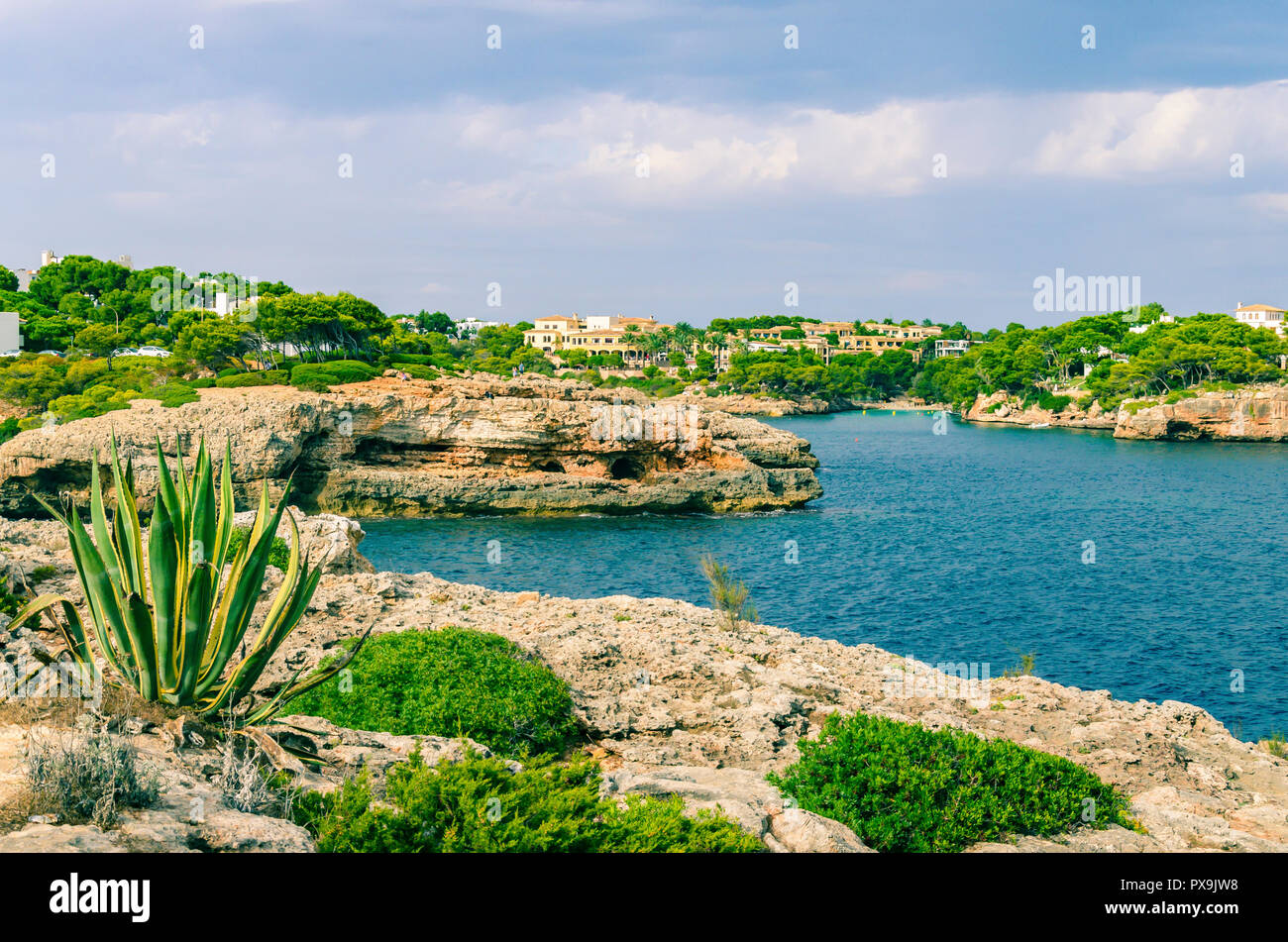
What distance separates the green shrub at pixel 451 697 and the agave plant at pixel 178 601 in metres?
2.22

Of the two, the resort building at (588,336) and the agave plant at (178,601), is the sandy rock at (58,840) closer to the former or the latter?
the agave plant at (178,601)

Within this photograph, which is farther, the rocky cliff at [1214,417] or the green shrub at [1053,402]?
the green shrub at [1053,402]

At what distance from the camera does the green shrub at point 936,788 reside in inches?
285

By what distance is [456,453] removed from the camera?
145ft

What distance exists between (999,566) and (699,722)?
992 inches

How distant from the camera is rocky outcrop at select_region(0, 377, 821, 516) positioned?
39281 millimetres

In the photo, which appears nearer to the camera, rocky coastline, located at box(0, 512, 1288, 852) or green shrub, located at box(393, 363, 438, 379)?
rocky coastline, located at box(0, 512, 1288, 852)

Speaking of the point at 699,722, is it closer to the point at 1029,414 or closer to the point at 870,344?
the point at 1029,414

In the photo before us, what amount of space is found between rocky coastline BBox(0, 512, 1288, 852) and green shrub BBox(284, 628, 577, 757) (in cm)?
69

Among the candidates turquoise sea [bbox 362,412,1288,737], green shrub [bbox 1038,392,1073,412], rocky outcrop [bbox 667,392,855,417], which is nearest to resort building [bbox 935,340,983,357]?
rocky outcrop [bbox 667,392,855,417]

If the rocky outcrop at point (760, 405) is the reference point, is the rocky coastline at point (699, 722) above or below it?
below

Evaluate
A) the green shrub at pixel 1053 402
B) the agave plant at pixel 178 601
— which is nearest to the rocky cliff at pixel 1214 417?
the green shrub at pixel 1053 402
